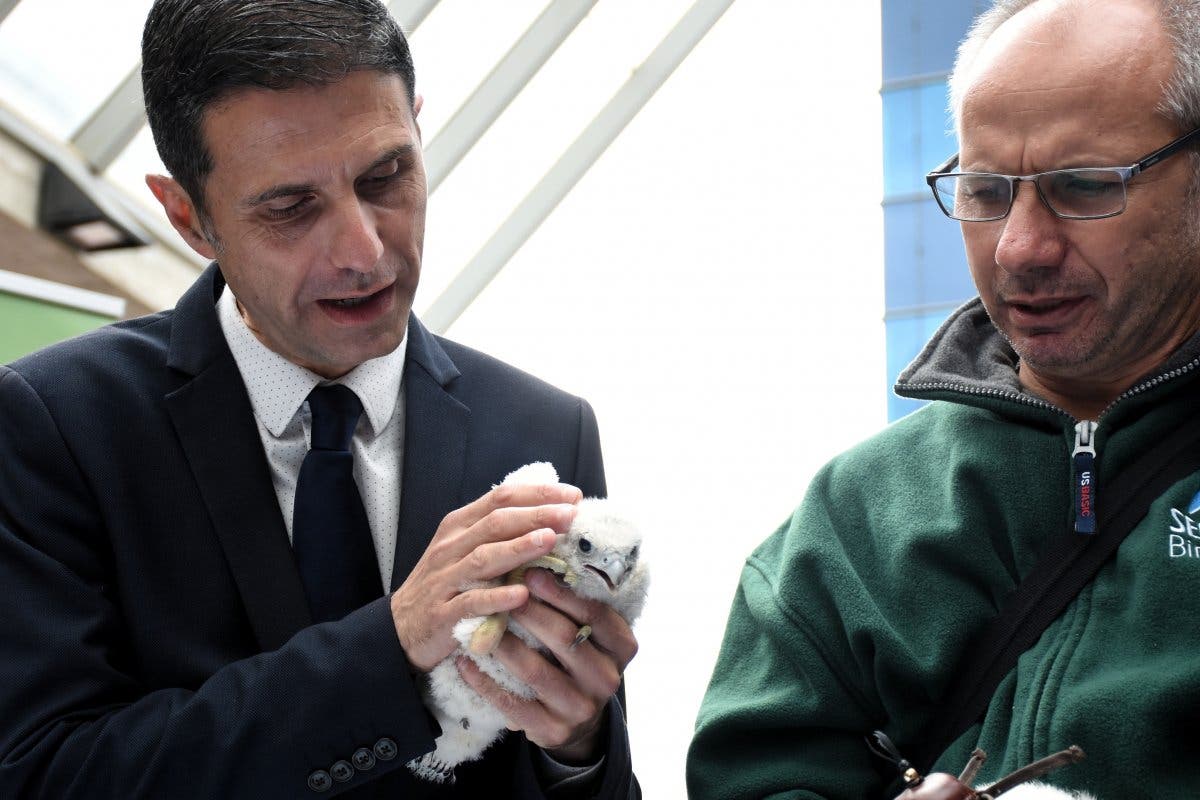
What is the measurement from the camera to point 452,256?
Answer: 5527mm

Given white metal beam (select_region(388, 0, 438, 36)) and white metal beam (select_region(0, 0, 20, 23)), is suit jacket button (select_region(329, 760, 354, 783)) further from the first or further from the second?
white metal beam (select_region(388, 0, 438, 36))

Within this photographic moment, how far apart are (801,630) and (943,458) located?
340 mm

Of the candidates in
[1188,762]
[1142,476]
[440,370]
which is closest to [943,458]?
[1142,476]

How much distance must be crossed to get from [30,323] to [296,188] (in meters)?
2.58

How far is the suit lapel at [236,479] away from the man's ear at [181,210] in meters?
0.14

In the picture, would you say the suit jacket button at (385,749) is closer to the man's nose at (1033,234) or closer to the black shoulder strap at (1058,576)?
the black shoulder strap at (1058,576)

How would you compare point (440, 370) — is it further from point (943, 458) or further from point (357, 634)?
point (943, 458)

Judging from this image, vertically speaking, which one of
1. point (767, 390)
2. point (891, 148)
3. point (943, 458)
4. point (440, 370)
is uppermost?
point (891, 148)

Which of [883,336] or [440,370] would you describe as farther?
[883,336]

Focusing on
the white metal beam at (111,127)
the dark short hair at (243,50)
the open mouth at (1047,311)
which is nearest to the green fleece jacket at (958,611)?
the open mouth at (1047,311)

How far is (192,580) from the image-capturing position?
1844 millimetres

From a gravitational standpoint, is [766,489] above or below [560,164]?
below

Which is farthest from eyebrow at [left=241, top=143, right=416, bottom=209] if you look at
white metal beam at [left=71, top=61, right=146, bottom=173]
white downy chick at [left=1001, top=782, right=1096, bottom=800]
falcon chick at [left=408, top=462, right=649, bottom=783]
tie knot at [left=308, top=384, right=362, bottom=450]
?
white metal beam at [left=71, top=61, right=146, bottom=173]

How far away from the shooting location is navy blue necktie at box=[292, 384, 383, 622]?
6.16 feet
